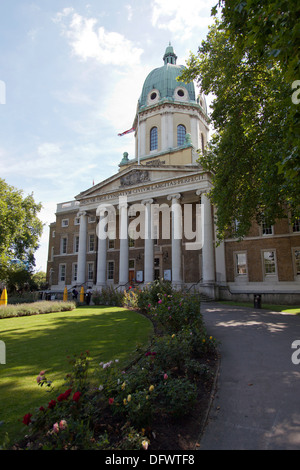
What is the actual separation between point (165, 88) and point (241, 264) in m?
26.4

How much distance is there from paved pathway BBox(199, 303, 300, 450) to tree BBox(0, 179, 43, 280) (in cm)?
3170

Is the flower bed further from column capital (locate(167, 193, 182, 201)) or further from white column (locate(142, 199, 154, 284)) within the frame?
column capital (locate(167, 193, 182, 201))

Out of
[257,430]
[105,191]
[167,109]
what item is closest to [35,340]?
[257,430]

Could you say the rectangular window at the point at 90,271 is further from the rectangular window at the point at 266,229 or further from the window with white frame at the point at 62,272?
the rectangular window at the point at 266,229

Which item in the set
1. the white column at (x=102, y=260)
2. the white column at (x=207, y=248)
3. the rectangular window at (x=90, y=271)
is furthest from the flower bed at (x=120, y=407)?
the rectangular window at (x=90, y=271)

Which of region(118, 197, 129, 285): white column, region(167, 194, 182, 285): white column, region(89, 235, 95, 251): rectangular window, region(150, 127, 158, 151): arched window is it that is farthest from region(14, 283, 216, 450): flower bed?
region(89, 235, 95, 251): rectangular window

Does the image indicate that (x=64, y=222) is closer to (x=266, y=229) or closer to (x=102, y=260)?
(x=102, y=260)

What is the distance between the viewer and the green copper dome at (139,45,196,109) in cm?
3678

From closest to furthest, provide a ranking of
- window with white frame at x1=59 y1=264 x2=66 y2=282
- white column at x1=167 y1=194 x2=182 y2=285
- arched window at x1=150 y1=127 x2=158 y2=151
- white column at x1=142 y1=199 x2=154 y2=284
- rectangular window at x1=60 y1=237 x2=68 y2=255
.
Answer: white column at x1=167 y1=194 x2=182 y2=285, white column at x1=142 y1=199 x2=154 y2=284, arched window at x1=150 y1=127 x2=158 y2=151, window with white frame at x1=59 y1=264 x2=66 y2=282, rectangular window at x1=60 y1=237 x2=68 y2=255

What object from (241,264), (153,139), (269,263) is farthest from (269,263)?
(153,139)

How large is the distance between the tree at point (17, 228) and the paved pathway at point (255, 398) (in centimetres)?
3170

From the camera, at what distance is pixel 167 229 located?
105ft

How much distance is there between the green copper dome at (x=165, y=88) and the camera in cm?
3678

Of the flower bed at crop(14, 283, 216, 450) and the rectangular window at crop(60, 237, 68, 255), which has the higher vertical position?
the rectangular window at crop(60, 237, 68, 255)
